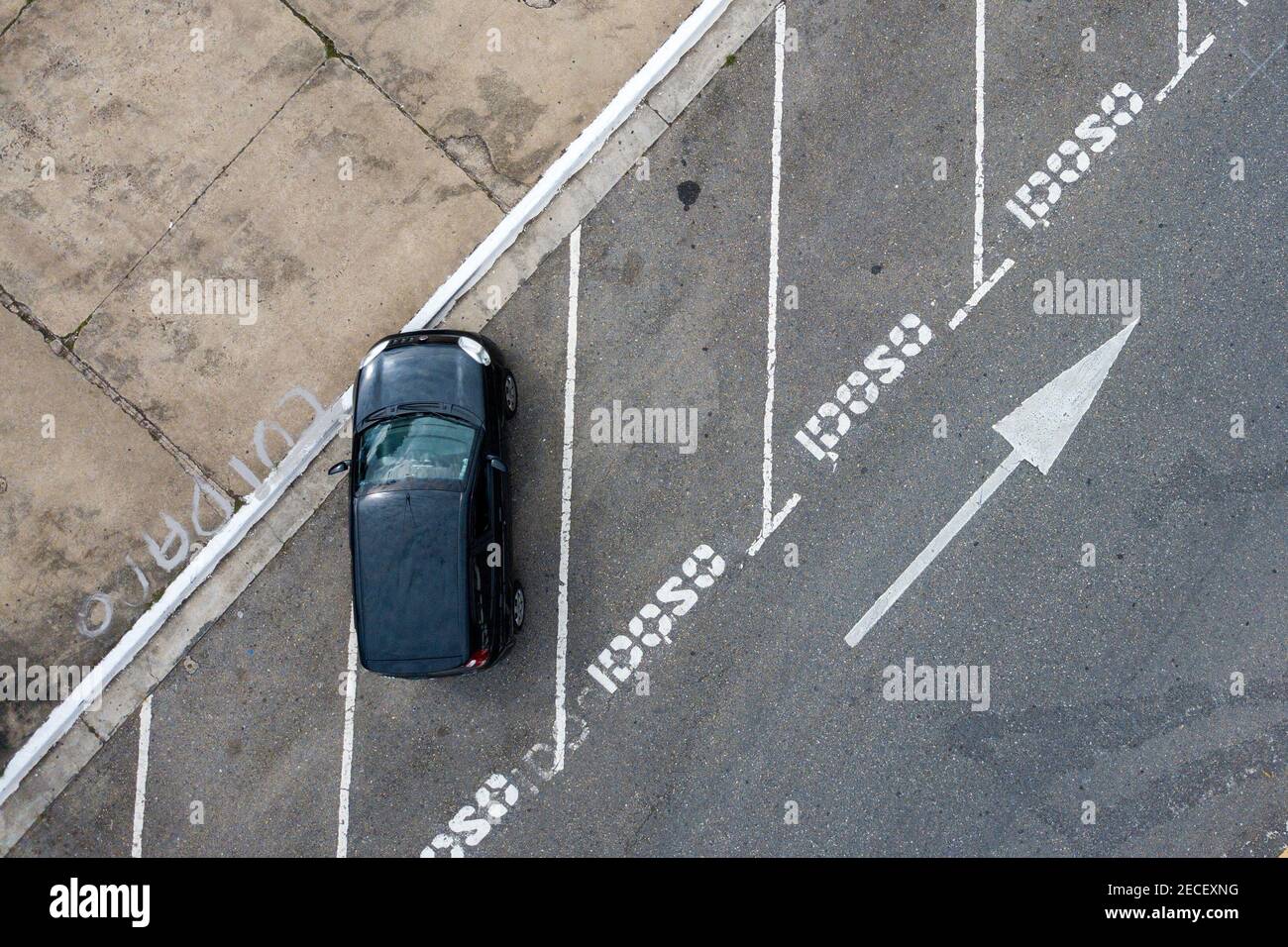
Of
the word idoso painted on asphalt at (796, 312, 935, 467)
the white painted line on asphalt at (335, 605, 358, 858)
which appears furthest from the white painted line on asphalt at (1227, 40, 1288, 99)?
the white painted line on asphalt at (335, 605, 358, 858)

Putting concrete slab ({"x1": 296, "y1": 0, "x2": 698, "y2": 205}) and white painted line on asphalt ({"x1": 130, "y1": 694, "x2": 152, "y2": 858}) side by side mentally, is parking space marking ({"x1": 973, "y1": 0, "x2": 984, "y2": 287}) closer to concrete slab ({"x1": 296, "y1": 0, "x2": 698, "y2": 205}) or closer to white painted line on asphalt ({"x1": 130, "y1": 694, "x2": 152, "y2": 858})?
concrete slab ({"x1": 296, "y1": 0, "x2": 698, "y2": 205})

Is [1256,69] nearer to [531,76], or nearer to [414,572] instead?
[531,76]

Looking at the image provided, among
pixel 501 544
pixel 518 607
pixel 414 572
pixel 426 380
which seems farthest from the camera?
pixel 518 607

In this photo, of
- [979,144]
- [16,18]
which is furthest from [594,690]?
[16,18]

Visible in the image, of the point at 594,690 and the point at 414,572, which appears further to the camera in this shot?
the point at 594,690

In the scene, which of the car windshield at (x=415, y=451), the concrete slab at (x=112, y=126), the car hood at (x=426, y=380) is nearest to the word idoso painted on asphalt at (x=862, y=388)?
the car hood at (x=426, y=380)
